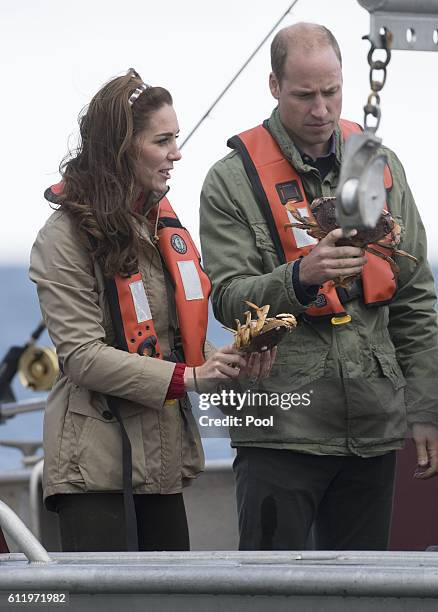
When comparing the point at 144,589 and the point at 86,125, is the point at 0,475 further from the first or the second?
the point at 144,589

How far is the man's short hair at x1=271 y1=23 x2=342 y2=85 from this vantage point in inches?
147

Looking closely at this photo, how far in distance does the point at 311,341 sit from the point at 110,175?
0.56 meters

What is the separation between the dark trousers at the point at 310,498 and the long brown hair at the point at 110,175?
0.52m

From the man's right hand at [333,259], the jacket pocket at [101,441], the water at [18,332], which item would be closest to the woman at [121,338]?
the jacket pocket at [101,441]

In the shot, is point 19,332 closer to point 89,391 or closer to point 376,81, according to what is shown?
point 89,391

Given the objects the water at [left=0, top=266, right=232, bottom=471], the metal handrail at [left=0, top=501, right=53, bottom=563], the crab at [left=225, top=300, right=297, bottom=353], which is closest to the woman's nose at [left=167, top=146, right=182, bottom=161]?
the crab at [left=225, top=300, right=297, bottom=353]

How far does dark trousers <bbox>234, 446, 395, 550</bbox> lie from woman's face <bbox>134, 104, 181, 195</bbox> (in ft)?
2.01

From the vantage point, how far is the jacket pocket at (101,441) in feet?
11.9

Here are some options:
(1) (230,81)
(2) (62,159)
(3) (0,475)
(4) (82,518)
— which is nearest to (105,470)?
(4) (82,518)

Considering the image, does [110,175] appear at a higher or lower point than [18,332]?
higher

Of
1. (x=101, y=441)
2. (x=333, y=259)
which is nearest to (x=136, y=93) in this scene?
(x=333, y=259)

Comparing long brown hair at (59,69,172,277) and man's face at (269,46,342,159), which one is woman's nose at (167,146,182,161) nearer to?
long brown hair at (59,69,172,277)

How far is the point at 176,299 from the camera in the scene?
3.75 m

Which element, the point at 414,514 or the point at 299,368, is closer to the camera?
the point at 299,368
